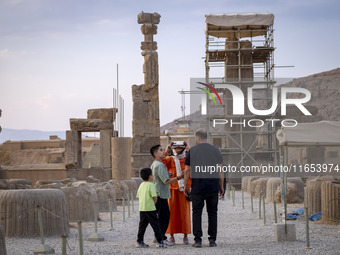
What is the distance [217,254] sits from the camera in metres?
7.90

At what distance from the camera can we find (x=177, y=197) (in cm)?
959

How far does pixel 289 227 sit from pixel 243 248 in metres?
1.11

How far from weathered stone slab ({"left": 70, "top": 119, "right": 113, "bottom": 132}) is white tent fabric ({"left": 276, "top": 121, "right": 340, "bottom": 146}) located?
18.2 metres

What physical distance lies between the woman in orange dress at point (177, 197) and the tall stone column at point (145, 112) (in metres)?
20.5

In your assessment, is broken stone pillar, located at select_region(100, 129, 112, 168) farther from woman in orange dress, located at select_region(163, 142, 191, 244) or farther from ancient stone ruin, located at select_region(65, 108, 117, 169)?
woman in orange dress, located at select_region(163, 142, 191, 244)

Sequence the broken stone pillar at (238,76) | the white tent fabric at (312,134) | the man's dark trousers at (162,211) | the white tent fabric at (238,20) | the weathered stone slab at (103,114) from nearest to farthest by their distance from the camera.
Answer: the man's dark trousers at (162,211), the white tent fabric at (312,134), the weathered stone slab at (103,114), the white tent fabric at (238,20), the broken stone pillar at (238,76)

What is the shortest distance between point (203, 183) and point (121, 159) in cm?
1477

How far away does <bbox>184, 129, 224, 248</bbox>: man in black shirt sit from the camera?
876 centimetres

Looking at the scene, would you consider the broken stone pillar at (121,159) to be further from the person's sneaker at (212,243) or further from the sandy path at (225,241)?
the person's sneaker at (212,243)

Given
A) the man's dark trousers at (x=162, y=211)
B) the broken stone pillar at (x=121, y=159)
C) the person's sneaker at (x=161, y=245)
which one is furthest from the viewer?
the broken stone pillar at (x=121, y=159)

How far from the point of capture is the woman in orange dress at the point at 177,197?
938 centimetres

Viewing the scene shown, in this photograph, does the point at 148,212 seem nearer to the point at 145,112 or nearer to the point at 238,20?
the point at 145,112

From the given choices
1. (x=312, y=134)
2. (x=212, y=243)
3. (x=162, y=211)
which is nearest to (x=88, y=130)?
(x=312, y=134)

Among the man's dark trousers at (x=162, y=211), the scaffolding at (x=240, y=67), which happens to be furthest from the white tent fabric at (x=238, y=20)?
the man's dark trousers at (x=162, y=211)
